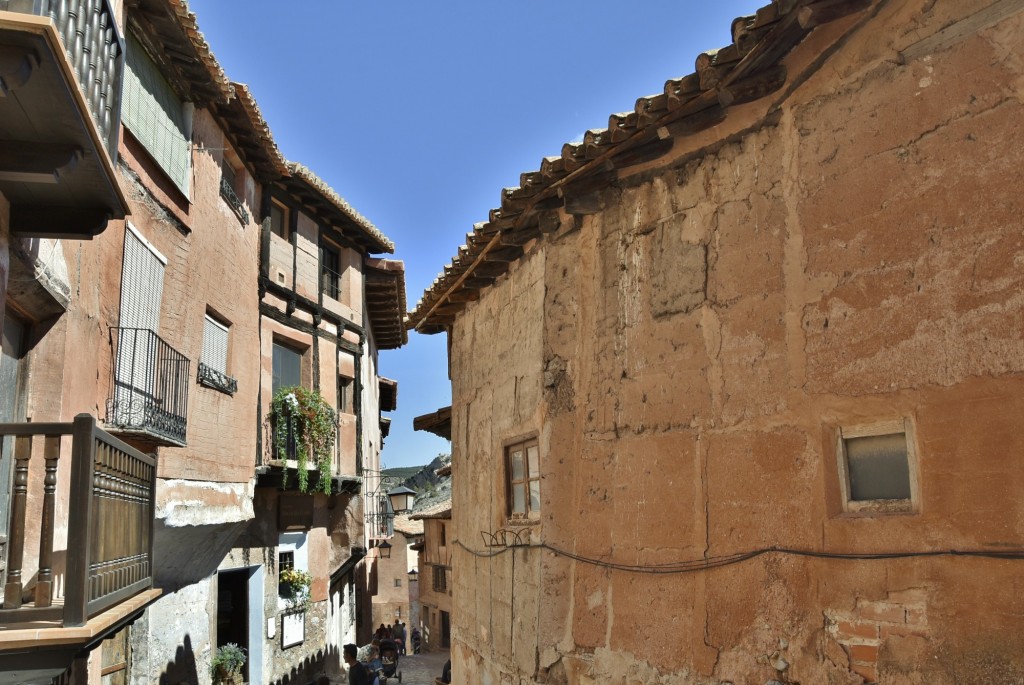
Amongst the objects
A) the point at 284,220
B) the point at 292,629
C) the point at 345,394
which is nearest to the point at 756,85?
the point at 284,220

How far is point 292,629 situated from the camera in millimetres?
15992

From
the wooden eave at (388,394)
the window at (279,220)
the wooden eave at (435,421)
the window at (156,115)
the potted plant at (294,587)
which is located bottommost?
the potted plant at (294,587)

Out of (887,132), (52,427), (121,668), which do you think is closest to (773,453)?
(887,132)

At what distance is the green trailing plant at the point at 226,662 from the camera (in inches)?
534

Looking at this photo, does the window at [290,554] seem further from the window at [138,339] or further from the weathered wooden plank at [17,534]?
the weathered wooden plank at [17,534]

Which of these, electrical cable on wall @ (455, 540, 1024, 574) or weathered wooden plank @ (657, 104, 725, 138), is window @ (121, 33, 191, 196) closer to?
weathered wooden plank @ (657, 104, 725, 138)

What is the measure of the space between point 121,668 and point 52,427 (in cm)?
749

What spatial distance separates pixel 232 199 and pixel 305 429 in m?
4.48

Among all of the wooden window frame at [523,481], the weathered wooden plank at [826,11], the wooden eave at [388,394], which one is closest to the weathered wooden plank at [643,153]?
the weathered wooden plank at [826,11]

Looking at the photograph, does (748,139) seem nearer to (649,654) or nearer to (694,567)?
(694,567)

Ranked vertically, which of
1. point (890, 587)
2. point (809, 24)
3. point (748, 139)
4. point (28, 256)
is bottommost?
point (890, 587)

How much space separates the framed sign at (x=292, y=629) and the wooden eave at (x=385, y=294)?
6.47 meters

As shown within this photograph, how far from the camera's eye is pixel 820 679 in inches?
175

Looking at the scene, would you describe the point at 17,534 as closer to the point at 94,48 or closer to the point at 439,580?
the point at 94,48
